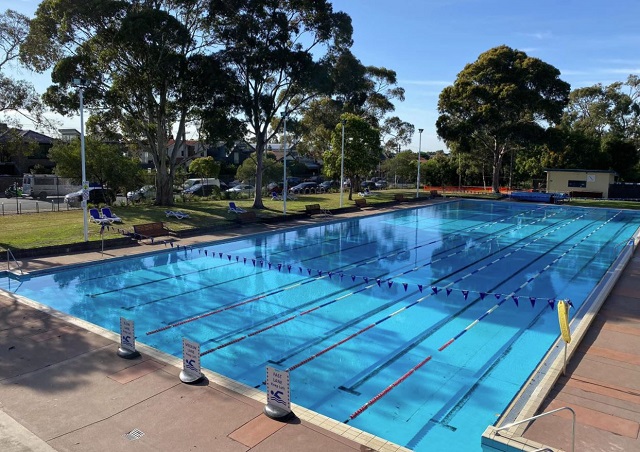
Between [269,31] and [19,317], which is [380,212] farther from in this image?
[19,317]

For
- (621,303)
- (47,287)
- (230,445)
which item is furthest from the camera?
(47,287)

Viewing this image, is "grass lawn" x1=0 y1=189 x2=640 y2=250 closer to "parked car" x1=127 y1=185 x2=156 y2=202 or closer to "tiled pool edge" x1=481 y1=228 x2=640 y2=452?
"parked car" x1=127 y1=185 x2=156 y2=202

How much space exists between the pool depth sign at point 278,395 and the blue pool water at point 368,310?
1.33m

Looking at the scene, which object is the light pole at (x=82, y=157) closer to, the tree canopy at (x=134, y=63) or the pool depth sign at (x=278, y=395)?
the tree canopy at (x=134, y=63)

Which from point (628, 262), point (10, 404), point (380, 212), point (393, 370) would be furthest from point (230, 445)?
point (380, 212)

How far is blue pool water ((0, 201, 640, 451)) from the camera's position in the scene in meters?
7.71

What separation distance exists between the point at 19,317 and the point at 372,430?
8.33m

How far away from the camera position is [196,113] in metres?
29.3

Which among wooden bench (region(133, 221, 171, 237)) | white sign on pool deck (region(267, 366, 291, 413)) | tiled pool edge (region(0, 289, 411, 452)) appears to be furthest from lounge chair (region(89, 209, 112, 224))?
white sign on pool deck (region(267, 366, 291, 413))

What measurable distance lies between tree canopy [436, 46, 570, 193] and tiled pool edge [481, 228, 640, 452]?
34.6 meters

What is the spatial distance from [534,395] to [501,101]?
41579 mm

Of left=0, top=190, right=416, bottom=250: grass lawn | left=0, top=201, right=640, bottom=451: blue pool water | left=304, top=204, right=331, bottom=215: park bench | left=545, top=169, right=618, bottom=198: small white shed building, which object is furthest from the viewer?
left=545, top=169, right=618, bottom=198: small white shed building

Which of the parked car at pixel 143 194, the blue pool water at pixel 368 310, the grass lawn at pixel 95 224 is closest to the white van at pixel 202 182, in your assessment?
the parked car at pixel 143 194

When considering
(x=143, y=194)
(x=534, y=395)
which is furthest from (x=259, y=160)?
(x=534, y=395)
